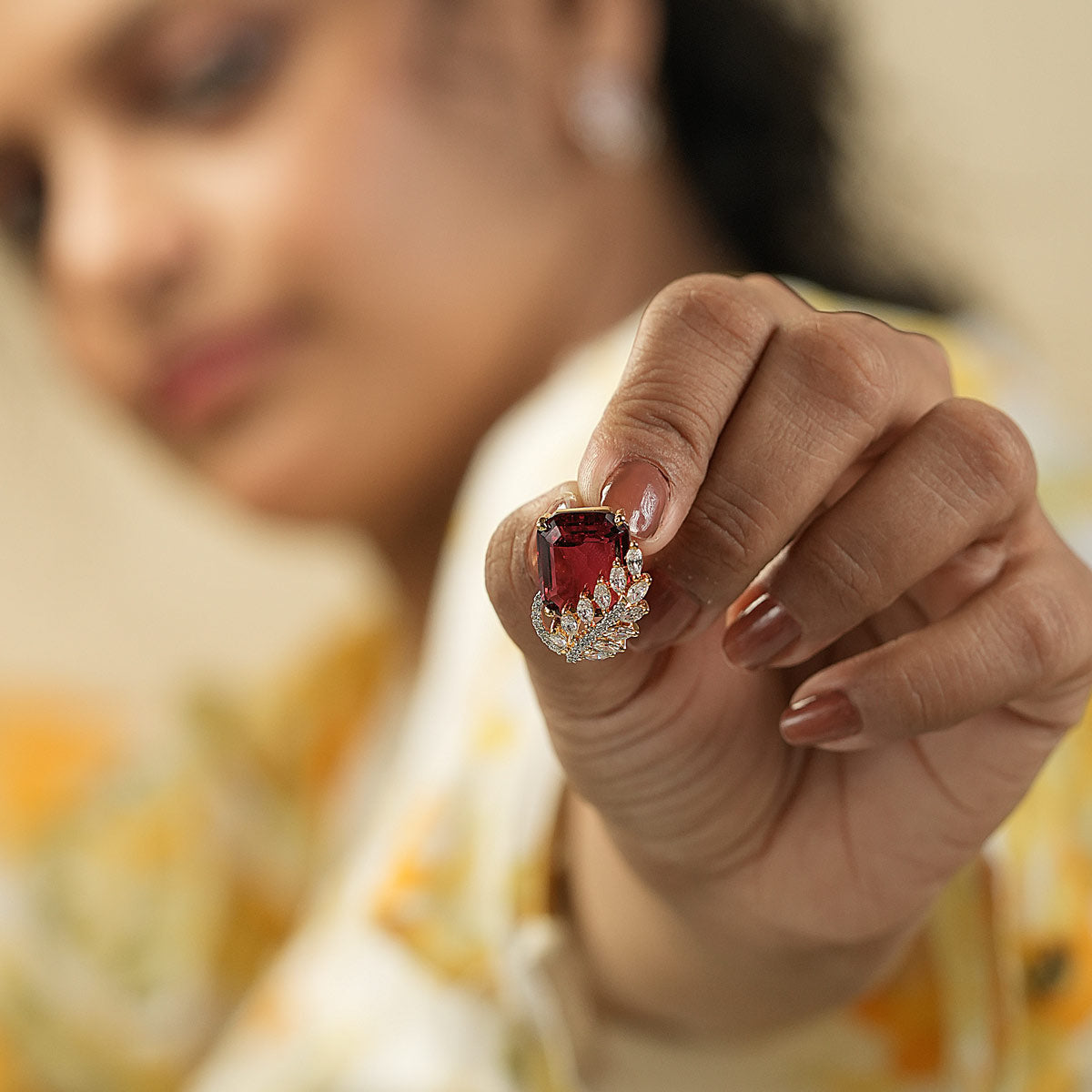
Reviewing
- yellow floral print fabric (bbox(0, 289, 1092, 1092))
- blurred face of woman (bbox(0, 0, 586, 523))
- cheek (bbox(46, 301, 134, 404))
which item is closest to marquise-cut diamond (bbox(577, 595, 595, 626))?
yellow floral print fabric (bbox(0, 289, 1092, 1092))

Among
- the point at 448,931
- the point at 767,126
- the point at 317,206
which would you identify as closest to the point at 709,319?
the point at 448,931

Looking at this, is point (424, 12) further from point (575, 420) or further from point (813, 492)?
point (813, 492)

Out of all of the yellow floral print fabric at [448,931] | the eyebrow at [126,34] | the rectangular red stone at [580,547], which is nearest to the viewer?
the rectangular red stone at [580,547]

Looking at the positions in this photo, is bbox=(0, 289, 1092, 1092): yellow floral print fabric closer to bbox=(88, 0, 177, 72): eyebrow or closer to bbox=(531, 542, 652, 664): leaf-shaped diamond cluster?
bbox=(531, 542, 652, 664): leaf-shaped diamond cluster

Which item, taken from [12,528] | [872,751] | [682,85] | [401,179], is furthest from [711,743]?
[12,528]

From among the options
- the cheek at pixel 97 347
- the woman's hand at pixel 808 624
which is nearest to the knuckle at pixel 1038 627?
the woman's hand at pixel 808 624

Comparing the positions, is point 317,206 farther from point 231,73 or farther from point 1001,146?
point 1001,146

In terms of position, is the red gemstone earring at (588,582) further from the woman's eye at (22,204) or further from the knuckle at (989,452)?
the woman's eye at (22,204)

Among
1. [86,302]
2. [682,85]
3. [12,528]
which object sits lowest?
[12,528]
